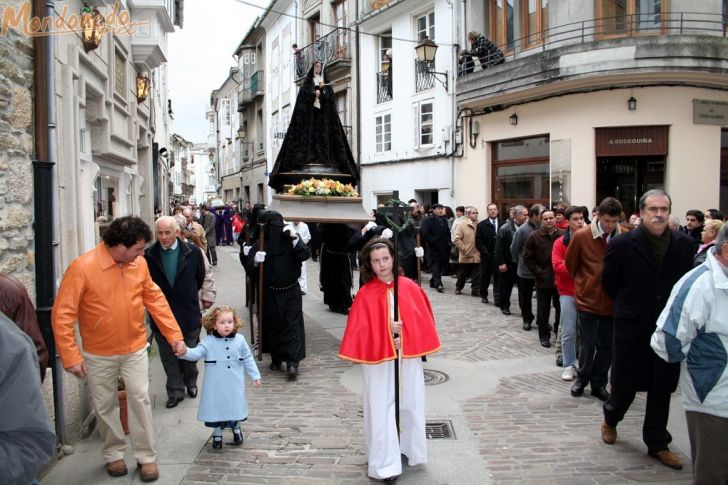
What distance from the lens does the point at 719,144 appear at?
46.8 feet

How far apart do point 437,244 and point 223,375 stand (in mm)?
9460

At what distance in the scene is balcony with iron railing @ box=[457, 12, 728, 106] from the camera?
13258 mm

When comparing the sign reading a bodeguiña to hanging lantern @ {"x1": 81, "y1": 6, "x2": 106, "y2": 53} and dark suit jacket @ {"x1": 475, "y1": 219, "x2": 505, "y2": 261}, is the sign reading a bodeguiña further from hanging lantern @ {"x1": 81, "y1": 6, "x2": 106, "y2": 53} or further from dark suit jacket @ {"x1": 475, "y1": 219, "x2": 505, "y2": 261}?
hanging lantern @ {"x1": 81, "y1": 6, "x2": 106, "y2": 53}

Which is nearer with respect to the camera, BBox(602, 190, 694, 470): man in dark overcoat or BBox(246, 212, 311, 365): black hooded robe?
BBox(602, 190, 694, 470): man in dark overcoat

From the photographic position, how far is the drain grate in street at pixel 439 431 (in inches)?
218

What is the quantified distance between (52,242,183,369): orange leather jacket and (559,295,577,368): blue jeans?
14.3 ft

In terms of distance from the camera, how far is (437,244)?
46.8 ft

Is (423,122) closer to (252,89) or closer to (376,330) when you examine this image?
(376,330)

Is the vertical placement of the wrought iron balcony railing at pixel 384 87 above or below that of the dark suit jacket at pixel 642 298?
above

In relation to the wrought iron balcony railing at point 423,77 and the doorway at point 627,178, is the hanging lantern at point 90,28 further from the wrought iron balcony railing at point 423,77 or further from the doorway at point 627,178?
the wrought iron balcony railing at point 423,77

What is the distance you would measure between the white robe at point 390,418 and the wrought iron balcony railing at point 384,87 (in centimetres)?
1873

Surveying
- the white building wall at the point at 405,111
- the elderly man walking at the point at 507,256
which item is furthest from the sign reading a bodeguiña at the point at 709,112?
the white building wall at the point at 405,111

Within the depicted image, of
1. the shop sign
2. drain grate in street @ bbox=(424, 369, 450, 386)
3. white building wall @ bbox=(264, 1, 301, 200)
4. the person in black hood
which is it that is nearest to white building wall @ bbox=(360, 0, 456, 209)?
the shop sign

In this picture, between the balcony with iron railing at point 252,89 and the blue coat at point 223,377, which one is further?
the balcony with iron railing at point 252,89
